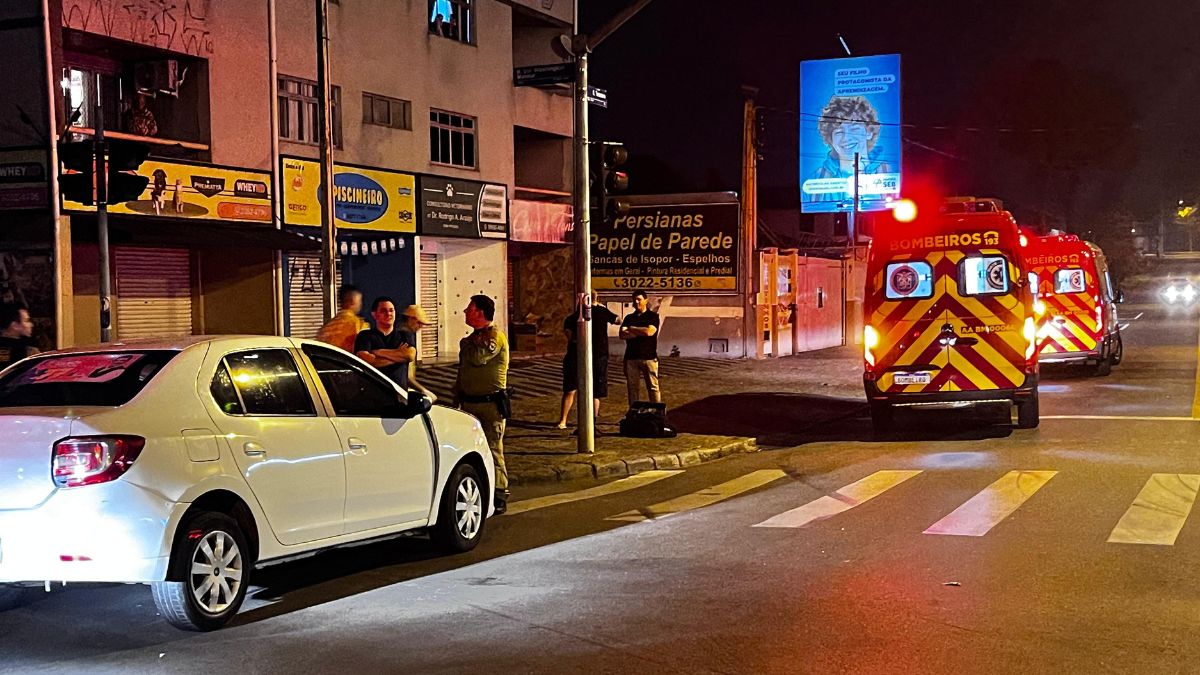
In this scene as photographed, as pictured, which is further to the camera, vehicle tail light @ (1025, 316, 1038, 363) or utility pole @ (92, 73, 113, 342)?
vehicle tail light @ (1025, 316, 1038, 363)

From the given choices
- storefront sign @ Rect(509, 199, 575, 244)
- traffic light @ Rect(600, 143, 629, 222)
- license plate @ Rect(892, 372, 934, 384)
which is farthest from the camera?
storefront sign @ Rect(509, 199, 575, 244)

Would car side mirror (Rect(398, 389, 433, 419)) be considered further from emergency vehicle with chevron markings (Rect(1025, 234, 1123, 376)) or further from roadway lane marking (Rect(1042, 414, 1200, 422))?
emergency vehicle with chevron markings (Rect(1025, 234, 1123, 376))

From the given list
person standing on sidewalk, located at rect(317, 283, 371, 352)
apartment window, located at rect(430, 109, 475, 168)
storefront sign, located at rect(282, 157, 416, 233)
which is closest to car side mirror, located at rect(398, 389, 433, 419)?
person standing on sidewalk, located at rect(317, 283, 371, 352)

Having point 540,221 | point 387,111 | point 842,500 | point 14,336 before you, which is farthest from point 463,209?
point 842,500

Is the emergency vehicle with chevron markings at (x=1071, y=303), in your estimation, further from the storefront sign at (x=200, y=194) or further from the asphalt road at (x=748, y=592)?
the storefront sign at (x=200, y=194)

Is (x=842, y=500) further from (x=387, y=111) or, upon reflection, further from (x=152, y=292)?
(x=387, y=111)

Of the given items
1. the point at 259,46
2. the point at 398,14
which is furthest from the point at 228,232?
the point at 398,14

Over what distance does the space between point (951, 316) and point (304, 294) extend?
13.3 metres

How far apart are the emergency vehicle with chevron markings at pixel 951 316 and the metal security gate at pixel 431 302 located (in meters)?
13.4

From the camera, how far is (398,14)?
992 inches

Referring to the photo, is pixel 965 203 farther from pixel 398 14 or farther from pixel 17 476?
pixel 17 476

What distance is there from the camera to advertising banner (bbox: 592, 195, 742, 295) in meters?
30.6

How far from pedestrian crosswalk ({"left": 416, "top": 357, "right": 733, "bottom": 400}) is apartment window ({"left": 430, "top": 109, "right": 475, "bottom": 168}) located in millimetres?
4537

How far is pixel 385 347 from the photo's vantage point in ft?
35.1
